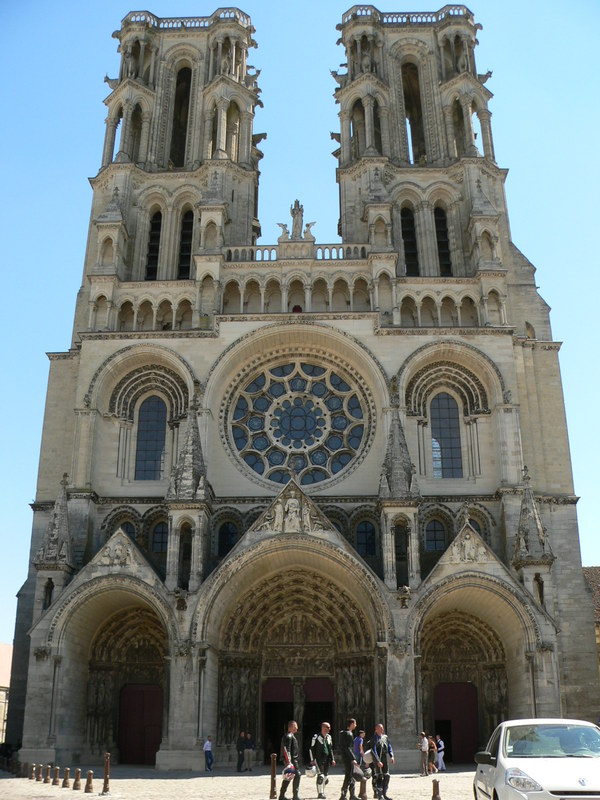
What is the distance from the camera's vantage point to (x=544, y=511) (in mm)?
28938

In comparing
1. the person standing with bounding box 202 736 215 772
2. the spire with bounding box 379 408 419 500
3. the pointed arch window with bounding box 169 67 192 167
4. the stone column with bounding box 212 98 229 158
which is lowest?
the person standing with bounding box 202 736 215 772

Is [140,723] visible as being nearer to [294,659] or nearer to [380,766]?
[294,659]

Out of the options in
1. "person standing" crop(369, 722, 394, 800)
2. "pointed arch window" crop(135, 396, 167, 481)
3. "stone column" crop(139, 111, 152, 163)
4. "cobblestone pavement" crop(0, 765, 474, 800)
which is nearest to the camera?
"person standing" crop(369, 722, 394, 800)

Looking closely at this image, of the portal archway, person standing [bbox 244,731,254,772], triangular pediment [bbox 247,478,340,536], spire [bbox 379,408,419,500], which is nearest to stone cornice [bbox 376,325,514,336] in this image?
spire [bbox 379,408,419,500]

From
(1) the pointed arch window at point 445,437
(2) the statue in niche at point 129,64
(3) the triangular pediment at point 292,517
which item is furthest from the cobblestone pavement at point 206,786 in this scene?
(2) the statue in niche at point 129,64

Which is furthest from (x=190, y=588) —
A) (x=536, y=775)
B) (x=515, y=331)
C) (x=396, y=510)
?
(x=536, y=775)

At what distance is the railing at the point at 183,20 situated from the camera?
130 ft

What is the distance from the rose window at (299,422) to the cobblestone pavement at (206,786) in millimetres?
10324

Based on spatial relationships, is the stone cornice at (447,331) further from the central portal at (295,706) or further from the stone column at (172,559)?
the central portal at (295,706)

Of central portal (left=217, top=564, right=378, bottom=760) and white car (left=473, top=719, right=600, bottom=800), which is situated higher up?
central portal (left=217, top=564, right=378, bottom=760)

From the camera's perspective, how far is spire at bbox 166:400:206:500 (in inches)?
1050

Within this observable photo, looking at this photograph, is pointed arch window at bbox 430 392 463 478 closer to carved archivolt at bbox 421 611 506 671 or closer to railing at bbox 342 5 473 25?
carved archivolt at bbox 421 611 506 671

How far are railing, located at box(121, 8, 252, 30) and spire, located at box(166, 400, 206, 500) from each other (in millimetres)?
22284

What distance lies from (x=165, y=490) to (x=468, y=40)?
83.1 ft
